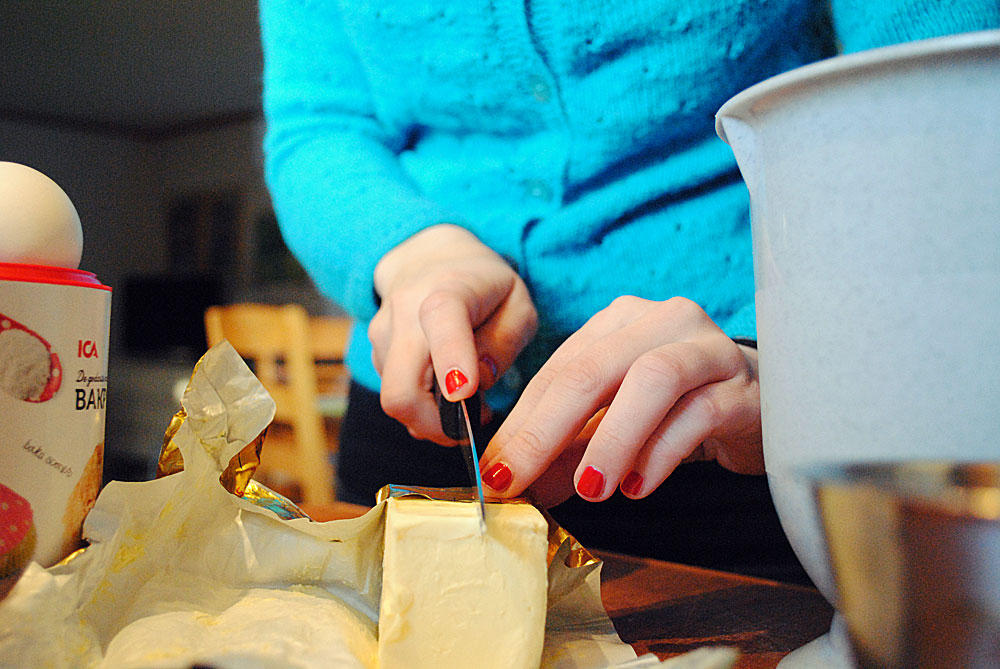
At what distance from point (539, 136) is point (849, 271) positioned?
1.40ft

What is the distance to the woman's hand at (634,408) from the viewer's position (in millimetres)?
337

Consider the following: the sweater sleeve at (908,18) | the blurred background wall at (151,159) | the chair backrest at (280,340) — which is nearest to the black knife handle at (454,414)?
the sweater sleeve at (908,18)

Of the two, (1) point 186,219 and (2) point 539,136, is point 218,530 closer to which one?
(2) point 539,136

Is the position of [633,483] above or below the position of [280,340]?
above

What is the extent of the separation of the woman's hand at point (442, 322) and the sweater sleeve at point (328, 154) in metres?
0.05

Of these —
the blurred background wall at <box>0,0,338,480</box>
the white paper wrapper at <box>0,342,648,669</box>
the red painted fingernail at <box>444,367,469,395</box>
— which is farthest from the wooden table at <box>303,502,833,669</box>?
the blurred background wall at <box>0,0,338,480</box>

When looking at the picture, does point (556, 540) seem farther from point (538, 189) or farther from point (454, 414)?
point (538, 189)

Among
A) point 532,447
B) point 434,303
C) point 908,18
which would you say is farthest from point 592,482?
point 908,18

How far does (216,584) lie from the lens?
32cm

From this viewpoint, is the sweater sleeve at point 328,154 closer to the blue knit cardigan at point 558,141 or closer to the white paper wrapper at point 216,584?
the blue knit cardigan at point 558,141

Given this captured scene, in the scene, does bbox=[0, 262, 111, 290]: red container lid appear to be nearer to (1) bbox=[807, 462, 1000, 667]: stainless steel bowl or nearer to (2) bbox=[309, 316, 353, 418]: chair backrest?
(1) bbox=[807, 462, 1000, 667]: stainless steel bowl

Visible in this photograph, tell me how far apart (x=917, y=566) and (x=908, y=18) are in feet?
1.43

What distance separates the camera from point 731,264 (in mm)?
600

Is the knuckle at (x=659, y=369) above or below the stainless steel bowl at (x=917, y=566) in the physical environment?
below
